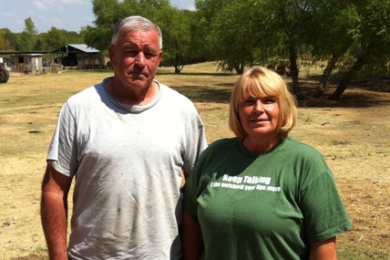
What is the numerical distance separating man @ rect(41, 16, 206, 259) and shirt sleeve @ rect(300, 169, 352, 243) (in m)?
0.68

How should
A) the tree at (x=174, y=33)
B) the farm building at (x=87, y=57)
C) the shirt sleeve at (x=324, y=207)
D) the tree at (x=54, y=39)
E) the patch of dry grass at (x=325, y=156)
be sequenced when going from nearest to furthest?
the shirt sleeve at (x=324, y=207), the patch of dry grass at (x=325, y=156), the tree at (x=174, y=33), the farm building at (x=87, y=57), the tree at (x=54, y=39)

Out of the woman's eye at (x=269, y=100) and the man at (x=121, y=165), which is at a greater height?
the woman's eye at (x=269, y=100)

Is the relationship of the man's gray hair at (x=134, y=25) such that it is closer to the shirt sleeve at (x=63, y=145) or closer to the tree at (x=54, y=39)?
the shirt sleeve at (x=63, y=145)

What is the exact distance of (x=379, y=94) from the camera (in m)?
22.4

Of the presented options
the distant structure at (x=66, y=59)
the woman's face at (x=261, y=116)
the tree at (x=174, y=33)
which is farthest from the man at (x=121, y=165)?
the distant structure at (x=66, y=59)

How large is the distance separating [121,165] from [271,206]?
70cm

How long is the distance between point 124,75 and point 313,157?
96 cm

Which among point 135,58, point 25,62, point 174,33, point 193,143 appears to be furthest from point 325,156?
point 25,62

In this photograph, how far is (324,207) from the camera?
77.8 inches

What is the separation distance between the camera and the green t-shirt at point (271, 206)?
198 cm

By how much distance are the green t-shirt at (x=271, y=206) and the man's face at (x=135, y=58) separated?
0.56 m

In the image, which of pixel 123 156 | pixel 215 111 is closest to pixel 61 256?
pixel 123 156

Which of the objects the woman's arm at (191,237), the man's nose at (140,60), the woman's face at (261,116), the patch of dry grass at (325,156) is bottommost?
the patch of dry grass at (325,156)

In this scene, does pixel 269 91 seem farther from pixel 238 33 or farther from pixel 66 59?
pixel 66 59
